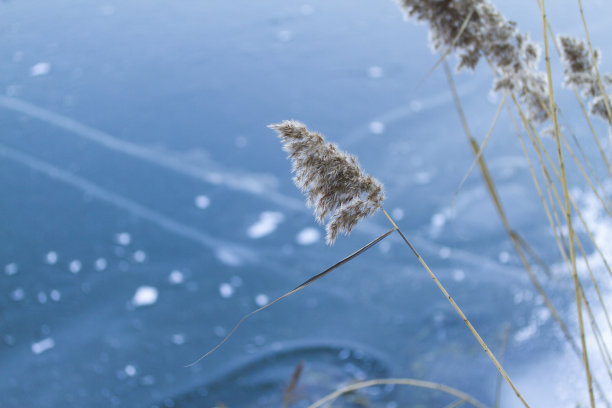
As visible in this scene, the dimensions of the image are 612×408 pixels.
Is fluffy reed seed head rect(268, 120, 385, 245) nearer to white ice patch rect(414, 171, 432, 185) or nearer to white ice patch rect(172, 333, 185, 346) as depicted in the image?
white ice patch rect(172, 333, 185, 346)

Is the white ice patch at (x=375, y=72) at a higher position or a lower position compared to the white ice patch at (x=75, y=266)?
higher

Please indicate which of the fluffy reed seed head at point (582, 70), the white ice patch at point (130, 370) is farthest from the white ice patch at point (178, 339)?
the fluffy reed seed head at point (582, 70)

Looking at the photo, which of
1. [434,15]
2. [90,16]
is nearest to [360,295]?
[434,15]

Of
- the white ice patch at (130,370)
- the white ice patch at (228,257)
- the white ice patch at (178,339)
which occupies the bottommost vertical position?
the white ice patch at (130,370)

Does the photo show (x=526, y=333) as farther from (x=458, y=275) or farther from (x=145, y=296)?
(x=145, y=296)

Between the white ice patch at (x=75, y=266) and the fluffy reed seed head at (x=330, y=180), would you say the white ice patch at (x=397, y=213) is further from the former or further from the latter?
the fluffy reed seed head at (x=330, y=180)

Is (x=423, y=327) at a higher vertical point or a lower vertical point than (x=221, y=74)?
higher

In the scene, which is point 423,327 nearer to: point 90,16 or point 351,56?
point 351,56

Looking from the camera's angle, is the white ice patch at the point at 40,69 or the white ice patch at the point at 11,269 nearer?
the white ice patch at the point at 11,269

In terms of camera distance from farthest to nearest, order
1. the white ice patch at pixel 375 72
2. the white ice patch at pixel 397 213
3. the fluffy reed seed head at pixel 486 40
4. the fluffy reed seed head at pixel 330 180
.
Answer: the white ice patch at pixel 375 72 < the white ice patch at pixel 397 213 < the fluffy reed seed head at pixel 486 40 < the fluffy reed seed head at pixel 330 180
